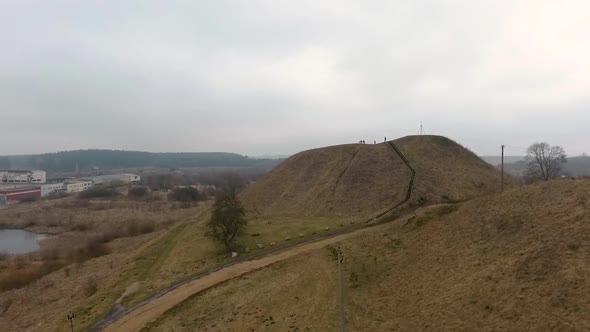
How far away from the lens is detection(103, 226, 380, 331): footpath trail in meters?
26.7

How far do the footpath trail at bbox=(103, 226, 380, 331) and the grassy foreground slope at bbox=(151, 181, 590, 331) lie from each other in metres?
1.28

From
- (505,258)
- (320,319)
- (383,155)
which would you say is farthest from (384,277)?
(383,155)

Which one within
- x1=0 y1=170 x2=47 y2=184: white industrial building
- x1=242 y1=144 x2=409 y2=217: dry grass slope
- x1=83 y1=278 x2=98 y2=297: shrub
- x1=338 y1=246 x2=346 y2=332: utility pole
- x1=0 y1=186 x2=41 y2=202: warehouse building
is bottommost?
x1=83 y1=278 x2=98 y2=297: shrub

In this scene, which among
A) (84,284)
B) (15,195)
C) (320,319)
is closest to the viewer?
(320,319)

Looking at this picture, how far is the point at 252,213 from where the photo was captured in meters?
55.1

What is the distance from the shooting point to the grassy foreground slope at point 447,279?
1795 cm

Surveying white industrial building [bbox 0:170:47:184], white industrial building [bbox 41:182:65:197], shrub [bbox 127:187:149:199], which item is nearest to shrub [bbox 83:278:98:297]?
shrub [bbox 127:187:149:199]

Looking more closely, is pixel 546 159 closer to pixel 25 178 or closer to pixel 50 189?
pixel 50 189

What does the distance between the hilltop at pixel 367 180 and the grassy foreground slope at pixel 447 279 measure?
14.7 meters

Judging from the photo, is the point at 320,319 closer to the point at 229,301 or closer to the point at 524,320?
the point at 229,301

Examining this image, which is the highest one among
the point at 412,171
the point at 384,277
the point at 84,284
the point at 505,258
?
the point at 412,171

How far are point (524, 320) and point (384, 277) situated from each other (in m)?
10.3

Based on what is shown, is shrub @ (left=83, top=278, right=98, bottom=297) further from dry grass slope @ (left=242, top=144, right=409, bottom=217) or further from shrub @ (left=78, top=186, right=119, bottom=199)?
shrub @ (left=78, top=186, right=119, bottom=199)

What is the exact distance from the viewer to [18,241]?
75.8 metres
